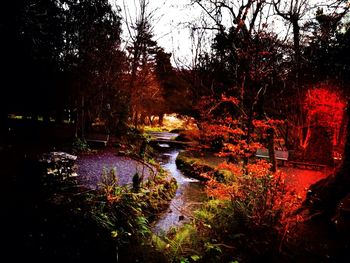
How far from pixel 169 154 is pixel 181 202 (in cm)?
1317

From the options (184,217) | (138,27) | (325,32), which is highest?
(138,27)

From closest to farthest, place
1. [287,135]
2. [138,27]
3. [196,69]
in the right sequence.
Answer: [138,27]
[287,135]
[196,69]

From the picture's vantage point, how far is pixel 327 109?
54.8 ft

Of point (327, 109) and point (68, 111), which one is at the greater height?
point (327, 109)

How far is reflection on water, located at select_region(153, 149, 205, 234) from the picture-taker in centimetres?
1053

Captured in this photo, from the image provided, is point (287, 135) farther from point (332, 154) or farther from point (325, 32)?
point (325, 32)

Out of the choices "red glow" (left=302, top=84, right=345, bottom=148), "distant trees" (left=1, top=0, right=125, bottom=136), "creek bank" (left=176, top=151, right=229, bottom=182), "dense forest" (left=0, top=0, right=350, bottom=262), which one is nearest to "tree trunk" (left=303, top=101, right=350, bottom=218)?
"dense forest" (left=0, top=0, right=350, bottom=262)

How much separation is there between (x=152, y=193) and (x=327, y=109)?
42.4 feet

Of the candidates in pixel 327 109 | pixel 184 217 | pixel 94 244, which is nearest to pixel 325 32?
pixel 327 109

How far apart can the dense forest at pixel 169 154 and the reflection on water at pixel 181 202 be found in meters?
0.10

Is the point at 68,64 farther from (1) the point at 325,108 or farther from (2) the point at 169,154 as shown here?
(1) the point at 325,108

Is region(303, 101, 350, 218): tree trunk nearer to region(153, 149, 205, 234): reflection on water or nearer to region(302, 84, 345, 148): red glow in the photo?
region(153, 149, 205, 234): reflection on water

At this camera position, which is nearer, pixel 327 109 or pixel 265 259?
pixel 265 259

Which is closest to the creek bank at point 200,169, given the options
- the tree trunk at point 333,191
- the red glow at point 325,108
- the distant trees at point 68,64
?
the tree trunk at point 333,191
